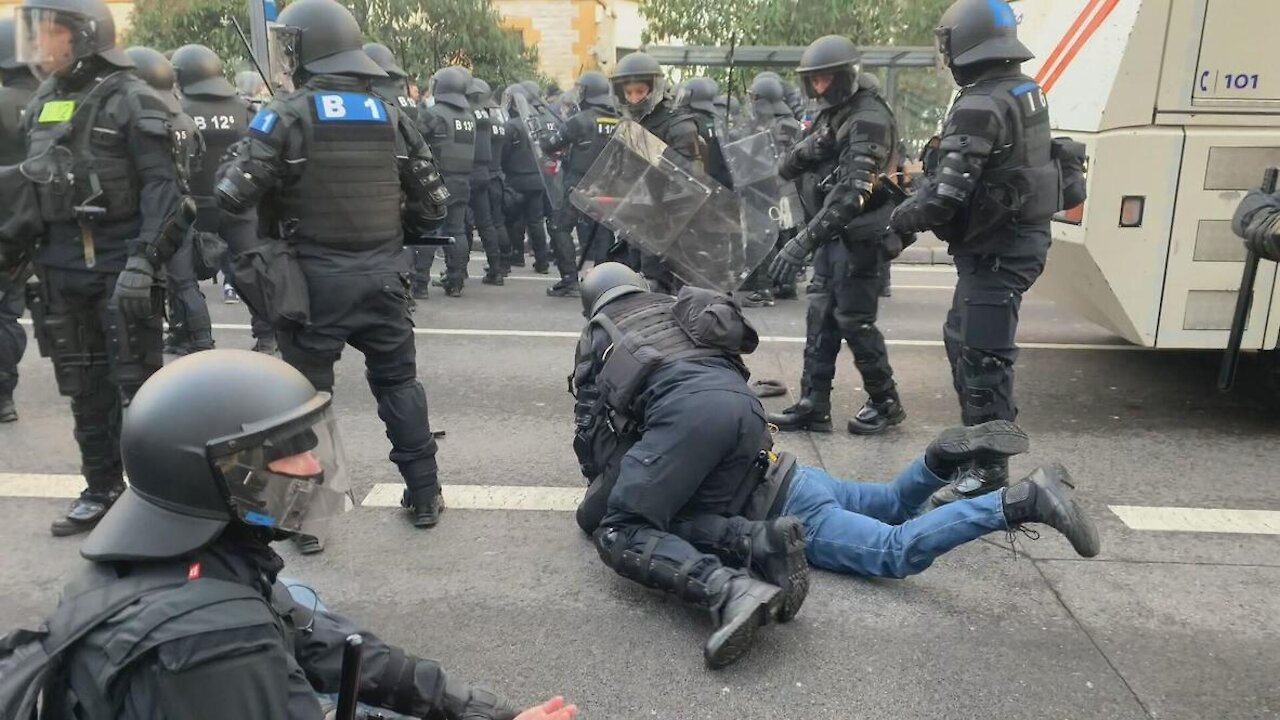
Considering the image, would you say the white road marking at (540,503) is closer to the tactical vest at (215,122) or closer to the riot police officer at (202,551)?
the riot police officer at (202,551)

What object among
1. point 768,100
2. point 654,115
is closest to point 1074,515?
point 654,115

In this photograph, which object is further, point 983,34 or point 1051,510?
point 983,34

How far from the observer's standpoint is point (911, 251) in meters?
12.2

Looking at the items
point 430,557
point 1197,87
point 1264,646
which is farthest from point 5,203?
point 1197,87

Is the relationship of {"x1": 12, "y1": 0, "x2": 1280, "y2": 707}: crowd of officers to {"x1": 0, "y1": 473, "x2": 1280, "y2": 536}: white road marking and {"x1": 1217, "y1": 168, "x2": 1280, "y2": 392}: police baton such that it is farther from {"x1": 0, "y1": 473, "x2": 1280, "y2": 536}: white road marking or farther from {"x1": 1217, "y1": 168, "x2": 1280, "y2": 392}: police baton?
{"x1": 1217, "y1": 168, "x2": 1280, "y2": 392}: police baton

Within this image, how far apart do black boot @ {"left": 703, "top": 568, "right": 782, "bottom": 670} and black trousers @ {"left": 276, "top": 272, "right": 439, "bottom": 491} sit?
4.84ft

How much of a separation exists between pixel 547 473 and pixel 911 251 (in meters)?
8.64

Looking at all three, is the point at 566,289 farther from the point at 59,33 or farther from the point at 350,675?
the point at 350,675

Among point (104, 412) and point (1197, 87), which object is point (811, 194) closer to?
point (1197, 87)

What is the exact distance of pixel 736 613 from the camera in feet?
9.46

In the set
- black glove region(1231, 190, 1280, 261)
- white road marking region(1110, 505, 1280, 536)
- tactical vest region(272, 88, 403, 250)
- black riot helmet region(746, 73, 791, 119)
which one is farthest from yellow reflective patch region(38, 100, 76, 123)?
black riot helmet region(746, 73, 791, 119)

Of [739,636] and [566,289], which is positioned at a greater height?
[739,636]

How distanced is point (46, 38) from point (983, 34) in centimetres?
369

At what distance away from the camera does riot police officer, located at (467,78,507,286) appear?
9586 millimetres
